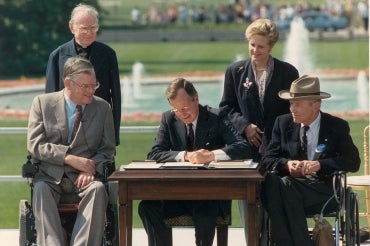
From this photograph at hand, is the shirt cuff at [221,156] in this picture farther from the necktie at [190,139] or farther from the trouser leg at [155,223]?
the trouser leg at [155,223]

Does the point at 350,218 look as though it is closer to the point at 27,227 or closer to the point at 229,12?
the point at 27,227

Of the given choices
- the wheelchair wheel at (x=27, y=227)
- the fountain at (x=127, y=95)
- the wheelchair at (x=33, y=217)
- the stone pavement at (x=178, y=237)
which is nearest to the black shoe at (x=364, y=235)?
the stone pavement at (x=178, y=237)

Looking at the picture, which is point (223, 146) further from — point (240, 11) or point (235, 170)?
point (240, 11)

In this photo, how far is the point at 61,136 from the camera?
7605 mm

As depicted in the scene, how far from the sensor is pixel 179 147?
7637 mm

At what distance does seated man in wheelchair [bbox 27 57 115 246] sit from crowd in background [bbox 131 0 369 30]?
158 feet

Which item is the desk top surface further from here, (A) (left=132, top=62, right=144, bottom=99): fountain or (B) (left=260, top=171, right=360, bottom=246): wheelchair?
(A) (left=132, top=62, right=144, bottom=99): fountain

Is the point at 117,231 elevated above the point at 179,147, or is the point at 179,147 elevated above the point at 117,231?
the point at 179,147

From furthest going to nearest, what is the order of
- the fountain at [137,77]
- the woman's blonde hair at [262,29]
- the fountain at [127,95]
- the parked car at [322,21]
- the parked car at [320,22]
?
the parked car at [322,21]
the parked car at [320,22]
the fountain at [137,77]
the fountain at [127,95]
the woman's blonde hair at [262,29]

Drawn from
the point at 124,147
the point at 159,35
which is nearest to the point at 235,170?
the point at 124,147

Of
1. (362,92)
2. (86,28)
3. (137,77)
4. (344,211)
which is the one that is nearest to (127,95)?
(137,77)

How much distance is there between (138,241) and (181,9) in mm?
52091

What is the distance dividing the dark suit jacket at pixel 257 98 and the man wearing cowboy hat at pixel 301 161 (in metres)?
0.29

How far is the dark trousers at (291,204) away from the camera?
7.33 m
